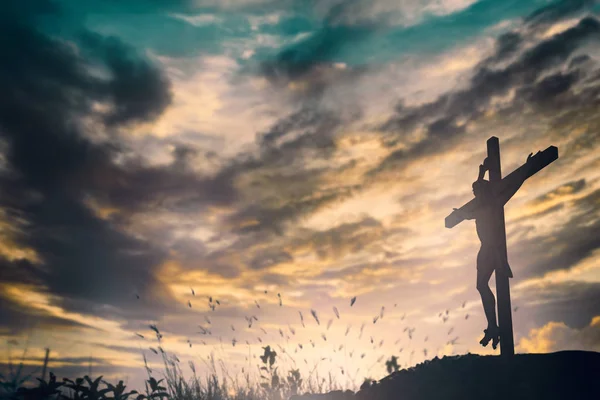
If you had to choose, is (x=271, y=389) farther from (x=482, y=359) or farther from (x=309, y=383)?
(x=482, y=359)

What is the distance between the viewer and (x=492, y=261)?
841cm

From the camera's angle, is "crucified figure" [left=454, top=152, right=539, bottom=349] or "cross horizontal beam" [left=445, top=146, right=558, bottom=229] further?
"crucified figure" [left=454, top=152, right=539, bottom=349]

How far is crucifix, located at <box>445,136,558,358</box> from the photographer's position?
26.7ft

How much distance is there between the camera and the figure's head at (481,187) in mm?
8789

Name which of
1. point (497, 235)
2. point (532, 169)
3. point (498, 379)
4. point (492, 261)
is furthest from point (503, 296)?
point (532, 169)

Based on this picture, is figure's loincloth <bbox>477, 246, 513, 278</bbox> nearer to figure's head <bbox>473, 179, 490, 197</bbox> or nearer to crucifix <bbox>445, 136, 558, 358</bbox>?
crucifix <bbox>445, 136, 558, 358</bbox>

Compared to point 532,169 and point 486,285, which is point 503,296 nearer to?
point 486,285

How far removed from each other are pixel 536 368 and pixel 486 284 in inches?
68.6

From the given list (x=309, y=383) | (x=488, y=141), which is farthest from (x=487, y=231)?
(x=309, y=383)

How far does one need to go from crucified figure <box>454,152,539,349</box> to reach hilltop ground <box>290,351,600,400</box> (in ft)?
3.10

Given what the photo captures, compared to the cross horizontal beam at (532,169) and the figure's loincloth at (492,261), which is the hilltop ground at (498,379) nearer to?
the figure's loincloth at (492,261)

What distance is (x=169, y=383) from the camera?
29.3 feet

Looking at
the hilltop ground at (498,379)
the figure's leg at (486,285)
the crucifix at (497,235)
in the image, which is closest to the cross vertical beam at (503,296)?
the crucifix at (497,235)

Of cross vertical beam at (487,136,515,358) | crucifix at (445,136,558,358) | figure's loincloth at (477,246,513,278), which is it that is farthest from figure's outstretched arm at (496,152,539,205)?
figure's loincloth at (477,246,513,278)
